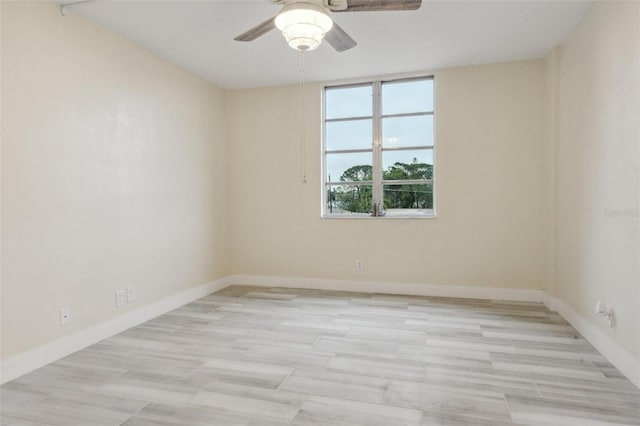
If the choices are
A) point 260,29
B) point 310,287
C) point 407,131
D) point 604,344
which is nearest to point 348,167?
point 407,131

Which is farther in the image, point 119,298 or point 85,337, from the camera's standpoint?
point 119,298

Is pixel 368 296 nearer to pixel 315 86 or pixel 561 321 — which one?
pixel 561 321

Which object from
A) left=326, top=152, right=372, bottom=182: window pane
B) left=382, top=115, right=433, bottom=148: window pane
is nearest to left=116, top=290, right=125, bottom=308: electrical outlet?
left=326, top=152, right=372, bottom=182: window pane

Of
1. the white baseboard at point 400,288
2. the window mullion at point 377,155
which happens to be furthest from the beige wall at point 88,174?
the window mullion at point 377,155

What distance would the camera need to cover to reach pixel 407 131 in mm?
4434

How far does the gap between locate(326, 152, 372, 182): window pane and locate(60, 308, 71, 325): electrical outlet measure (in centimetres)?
302

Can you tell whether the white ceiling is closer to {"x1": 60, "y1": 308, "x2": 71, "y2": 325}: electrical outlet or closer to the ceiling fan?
the ceiling fan

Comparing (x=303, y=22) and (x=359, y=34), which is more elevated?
(x=359, y=34)

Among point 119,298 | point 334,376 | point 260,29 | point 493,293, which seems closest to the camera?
point 334,376

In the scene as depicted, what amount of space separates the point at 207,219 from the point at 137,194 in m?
1.17

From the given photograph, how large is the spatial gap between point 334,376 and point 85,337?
1972mm

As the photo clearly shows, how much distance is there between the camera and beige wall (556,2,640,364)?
7.41ft

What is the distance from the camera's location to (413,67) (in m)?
4.12

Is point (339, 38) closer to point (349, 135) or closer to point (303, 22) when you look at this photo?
point (303, 22)
